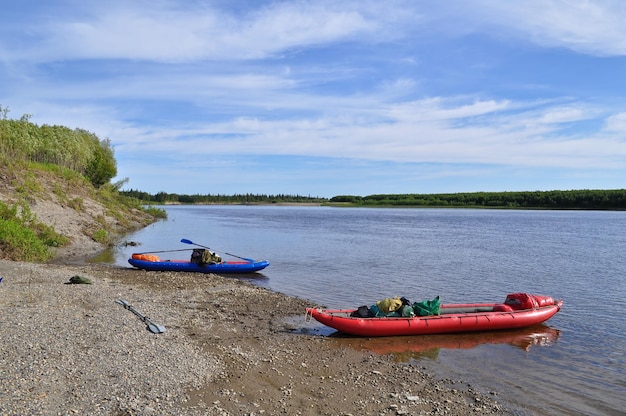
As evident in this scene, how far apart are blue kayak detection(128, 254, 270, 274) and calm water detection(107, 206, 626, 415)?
3.05ft

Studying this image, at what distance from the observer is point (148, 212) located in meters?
66.4

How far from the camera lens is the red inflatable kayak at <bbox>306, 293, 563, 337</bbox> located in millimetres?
13031

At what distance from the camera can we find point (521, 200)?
134m

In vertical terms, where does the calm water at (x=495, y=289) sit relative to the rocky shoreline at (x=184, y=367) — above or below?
below

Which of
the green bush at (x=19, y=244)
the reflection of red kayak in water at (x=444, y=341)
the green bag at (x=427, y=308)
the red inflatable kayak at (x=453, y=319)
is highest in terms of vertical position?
the green bush at (x=19, y=244)

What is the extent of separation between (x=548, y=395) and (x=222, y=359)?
262 inches

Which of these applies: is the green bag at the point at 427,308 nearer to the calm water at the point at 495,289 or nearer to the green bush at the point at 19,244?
the calm water at the point at 495,289

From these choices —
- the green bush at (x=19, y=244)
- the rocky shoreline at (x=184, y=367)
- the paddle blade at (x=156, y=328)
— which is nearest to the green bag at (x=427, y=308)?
the rocky shoreline at (x=184, y=367)

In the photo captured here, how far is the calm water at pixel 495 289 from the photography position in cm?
1053

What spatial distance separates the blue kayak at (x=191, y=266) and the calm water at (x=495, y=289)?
3.05 ft

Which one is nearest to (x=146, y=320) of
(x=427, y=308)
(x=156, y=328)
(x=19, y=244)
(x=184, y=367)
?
(x=156, y=328)

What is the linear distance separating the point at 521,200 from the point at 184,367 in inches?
5431

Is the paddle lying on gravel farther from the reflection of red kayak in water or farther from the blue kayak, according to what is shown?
the blue kayak

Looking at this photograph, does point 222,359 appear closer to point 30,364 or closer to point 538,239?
point 30,364
